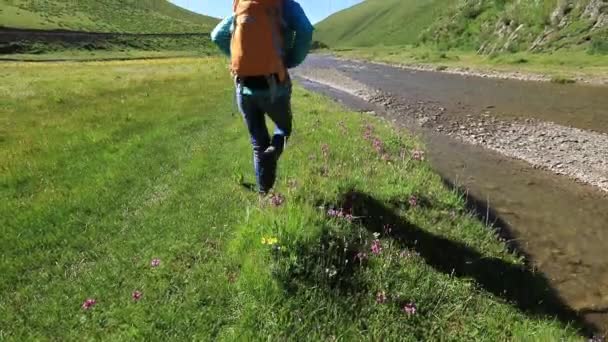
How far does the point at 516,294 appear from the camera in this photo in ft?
21.3

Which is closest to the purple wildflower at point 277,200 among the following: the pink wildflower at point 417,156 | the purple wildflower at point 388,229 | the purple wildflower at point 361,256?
the purple wildflower at point 361,256

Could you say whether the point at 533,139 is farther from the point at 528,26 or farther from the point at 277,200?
the point at 528,26

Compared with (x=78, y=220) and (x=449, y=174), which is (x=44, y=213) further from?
(x=449, y=174)

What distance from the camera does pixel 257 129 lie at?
24.5 feet

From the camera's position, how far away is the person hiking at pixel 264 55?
20.8 ft

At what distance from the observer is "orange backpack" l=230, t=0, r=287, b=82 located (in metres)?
6.30

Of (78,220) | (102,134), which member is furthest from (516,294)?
(102,134)

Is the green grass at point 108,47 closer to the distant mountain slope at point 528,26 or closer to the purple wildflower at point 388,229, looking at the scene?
the distant mountain slope at point 528,26

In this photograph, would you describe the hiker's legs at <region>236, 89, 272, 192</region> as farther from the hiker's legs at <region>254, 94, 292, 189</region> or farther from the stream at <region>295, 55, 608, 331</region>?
the stream at <region>295, 55, 608, 331</region>

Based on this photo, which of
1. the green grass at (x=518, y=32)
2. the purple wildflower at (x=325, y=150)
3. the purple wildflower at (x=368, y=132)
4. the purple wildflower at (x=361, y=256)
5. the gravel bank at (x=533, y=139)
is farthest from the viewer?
the green grass at (x=518, y=32)

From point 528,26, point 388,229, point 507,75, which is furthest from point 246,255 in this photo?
point 528,26

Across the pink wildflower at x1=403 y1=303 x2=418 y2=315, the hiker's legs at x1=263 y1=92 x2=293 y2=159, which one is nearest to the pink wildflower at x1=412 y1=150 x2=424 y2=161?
the hiker's legs at x1=263 y1=92 x2=293 y2=159

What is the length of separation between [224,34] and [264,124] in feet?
4.99

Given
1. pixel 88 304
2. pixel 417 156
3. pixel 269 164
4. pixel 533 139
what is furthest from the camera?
pixel 533 139
